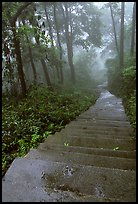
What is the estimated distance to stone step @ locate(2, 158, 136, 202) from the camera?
10.4 feet

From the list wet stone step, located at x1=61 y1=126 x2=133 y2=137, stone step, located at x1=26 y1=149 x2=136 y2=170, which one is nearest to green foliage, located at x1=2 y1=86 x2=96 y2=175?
wet stone step, located at x1=61 y1=126 x2=133 y2=137

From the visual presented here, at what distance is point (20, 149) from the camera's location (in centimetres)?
523

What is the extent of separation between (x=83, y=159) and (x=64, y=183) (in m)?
0.95

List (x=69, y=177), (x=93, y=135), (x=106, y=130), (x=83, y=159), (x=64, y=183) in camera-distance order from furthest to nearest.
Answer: (x=106, y=130)
(x=93, y=135)
(x=83, y=159)
(x=69, y=177)
(x=64, y=183)

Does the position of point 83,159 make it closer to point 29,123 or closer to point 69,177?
point 69,177

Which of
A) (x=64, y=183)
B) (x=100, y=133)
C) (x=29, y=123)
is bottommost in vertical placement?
(x=64, y=183)

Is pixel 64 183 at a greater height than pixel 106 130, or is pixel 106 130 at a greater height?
pixel 106 130

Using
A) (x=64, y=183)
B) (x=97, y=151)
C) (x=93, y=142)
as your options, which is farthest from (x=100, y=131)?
(x=64, y=183)

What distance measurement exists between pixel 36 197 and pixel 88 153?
6.39 feet

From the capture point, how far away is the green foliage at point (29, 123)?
530 centimetres

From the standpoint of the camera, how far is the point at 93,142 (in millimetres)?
5867

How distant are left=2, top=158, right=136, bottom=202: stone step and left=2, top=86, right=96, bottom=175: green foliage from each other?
552mm

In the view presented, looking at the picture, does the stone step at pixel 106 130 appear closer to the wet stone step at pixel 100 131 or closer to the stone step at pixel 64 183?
the wet stone step at pixel 100 131

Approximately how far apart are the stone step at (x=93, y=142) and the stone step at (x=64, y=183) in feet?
5.56
